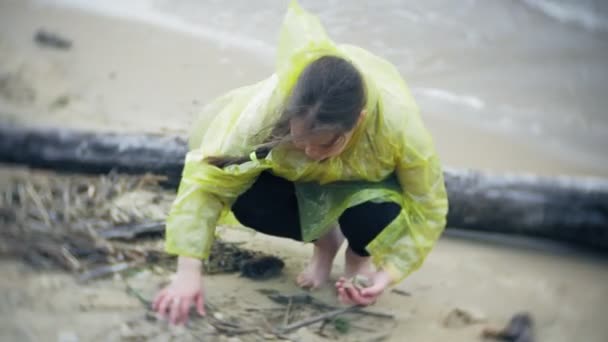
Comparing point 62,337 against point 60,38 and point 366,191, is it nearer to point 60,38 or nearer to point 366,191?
point 366,191

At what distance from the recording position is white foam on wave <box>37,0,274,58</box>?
16.1 ft

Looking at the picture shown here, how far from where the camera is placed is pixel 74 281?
2.17 metres

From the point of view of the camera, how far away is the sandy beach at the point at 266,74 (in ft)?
7.21

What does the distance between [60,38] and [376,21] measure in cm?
227

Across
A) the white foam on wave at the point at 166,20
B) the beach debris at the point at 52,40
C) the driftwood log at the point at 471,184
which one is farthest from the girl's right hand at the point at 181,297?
the white foam on wave at the point at 166,20

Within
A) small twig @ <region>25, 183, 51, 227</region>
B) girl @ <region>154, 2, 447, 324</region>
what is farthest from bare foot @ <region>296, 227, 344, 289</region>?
small twig @ <region>25, 183, 51, 227</region>

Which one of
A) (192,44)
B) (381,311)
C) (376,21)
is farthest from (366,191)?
(376,21)

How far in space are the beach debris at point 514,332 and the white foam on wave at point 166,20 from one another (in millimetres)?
2821

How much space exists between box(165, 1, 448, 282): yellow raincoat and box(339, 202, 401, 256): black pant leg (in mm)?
19

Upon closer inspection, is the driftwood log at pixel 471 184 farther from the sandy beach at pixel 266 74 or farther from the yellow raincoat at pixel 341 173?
the yellow raincoat at pixel 341 173

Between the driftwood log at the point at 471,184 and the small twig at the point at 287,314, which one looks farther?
the driftwood log at the point at 471,184

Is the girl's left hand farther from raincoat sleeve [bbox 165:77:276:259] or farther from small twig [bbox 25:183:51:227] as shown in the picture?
small twig [bbox 25:183:51:227]

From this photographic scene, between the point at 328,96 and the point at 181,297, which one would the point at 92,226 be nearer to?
the point at 181,297

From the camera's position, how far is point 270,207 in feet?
7.96
